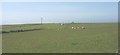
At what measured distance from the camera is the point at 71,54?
58.6 feet

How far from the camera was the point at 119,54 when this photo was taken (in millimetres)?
15125

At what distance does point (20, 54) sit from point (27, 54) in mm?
544

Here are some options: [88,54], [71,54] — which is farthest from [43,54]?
[88,54]

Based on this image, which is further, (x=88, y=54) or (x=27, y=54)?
(x=27, y=54)

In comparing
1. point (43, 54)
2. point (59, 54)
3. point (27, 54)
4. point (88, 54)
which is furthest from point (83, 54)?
point (27, 54)

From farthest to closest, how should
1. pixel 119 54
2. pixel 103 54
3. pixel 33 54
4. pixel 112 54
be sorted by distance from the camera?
1. pixel 33 54
2. pixel 103 54
3. pixel 112 54
4. pixel 119 54

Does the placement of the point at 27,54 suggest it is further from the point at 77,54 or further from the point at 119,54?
the point at 119,54

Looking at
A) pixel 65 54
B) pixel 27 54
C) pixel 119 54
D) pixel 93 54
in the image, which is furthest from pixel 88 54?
pixel 27 54

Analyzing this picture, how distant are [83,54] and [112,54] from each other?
8.04ft

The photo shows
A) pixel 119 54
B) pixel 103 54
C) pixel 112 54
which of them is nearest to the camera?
pixel 119 54

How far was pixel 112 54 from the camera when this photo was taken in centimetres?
1630

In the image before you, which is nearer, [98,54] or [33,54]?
[98,54]

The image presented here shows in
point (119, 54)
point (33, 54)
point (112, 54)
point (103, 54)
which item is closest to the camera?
point (119, 54)

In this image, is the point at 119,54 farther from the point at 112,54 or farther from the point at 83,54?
the point at 83,54
